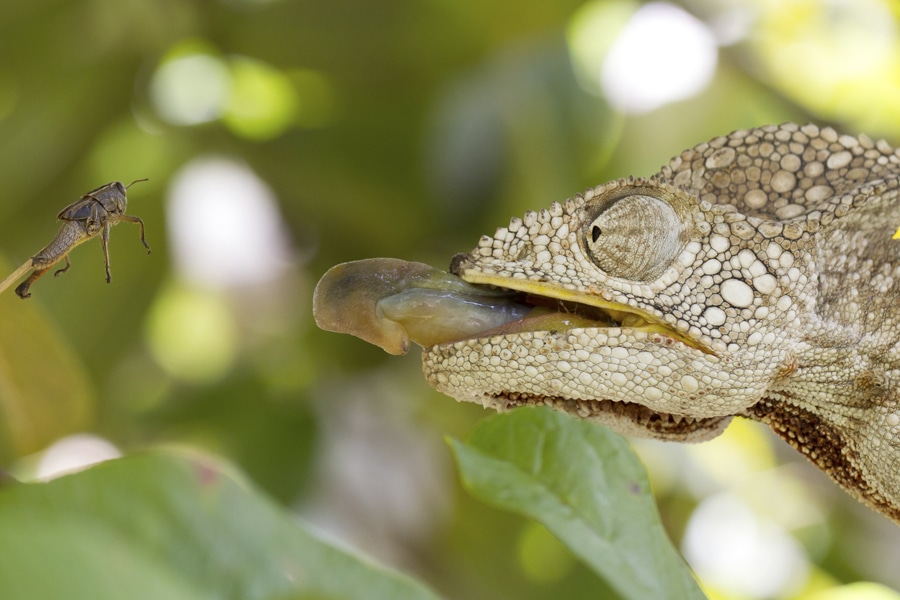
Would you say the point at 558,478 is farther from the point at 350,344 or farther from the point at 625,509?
the point at 350,344

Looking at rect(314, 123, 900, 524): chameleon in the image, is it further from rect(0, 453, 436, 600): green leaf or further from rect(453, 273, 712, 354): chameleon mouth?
rect(0, 453, 436, 600): green leaf

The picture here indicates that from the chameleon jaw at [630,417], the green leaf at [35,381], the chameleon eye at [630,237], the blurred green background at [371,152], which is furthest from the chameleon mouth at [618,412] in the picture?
the blurred green background at [371,152]

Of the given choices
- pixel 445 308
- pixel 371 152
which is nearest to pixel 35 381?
pixel 445 308

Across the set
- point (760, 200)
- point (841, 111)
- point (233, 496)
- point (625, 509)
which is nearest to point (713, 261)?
point (760, 200)

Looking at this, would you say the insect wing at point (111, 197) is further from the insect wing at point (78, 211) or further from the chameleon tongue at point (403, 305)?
the chameleon tongue at point (403, 305)

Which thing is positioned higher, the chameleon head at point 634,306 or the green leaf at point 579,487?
the chameleon head at point 634,306

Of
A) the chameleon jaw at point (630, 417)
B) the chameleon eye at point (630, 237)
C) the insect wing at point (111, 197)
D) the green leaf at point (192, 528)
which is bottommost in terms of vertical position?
the green leaf at point (192, 528)
